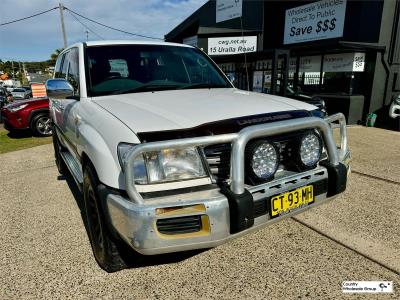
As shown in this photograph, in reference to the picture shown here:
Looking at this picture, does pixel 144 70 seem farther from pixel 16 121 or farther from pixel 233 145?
pixel 16 121

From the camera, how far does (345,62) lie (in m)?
9.96

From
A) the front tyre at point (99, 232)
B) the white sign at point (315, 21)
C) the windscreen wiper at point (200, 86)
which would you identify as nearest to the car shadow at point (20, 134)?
the windscreen wiper at point (200, 86)

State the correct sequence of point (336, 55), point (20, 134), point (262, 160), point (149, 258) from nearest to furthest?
point (262, 160) → point (149, 258) → point (20, 134) → point (336, 55)

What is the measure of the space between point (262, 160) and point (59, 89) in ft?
6.69

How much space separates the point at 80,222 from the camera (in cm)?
335

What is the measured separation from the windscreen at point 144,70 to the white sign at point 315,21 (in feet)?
29.8

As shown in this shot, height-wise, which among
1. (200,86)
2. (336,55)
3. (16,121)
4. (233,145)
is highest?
(336,55)

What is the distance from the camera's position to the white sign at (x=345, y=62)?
31.9ft

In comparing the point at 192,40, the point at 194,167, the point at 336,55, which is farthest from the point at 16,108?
the point at 192,40

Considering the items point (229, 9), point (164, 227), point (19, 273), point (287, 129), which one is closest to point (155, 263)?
point (164, 227)

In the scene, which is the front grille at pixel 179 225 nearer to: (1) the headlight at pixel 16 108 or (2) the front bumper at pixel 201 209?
(2) the front bumper at pixel 201 209

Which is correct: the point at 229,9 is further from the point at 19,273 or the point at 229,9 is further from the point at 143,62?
the point at 19,273

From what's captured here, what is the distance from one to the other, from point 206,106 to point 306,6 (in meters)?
11.6

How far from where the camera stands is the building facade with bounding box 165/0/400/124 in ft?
32.1
